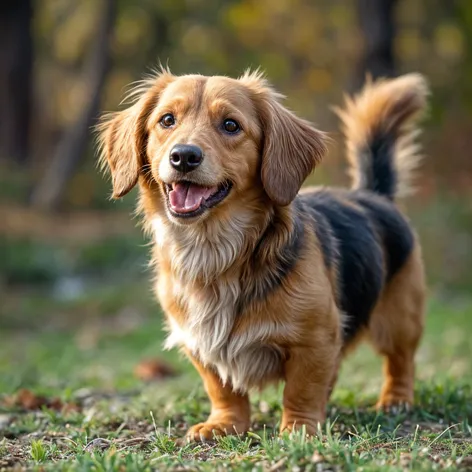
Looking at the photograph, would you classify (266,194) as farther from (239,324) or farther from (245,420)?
(245,420)

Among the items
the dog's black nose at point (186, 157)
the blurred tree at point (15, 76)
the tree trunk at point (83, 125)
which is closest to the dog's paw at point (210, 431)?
the dog's black nose at point (186, 157)

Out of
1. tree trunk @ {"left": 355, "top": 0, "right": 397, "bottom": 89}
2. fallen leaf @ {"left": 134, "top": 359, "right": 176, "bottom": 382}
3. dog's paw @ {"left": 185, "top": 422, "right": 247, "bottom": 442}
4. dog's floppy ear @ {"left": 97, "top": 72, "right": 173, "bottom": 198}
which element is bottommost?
fallen leaf @ {"left": 134, "top": 359, "right": 176, "bottom": 382}

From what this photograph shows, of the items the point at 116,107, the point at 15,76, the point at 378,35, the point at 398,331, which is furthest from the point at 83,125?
the point at 398,331

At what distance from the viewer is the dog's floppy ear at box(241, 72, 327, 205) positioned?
4477 millimetres

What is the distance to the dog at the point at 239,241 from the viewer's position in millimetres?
4375

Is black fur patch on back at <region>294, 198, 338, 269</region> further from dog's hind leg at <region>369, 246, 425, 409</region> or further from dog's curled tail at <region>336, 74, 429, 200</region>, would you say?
dog's curled tail at <region>336, 74, 429, 200</region>

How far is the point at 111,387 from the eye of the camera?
7.02 metres

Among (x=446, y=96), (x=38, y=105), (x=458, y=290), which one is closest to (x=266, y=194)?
(x=458, y=290)

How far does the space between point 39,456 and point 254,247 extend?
1515mm

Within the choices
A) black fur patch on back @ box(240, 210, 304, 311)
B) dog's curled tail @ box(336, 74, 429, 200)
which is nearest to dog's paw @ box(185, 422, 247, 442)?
black fur patch on back @ box(240, 210, 304, 311)

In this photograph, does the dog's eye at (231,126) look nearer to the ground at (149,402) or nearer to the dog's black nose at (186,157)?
the dog's black nose at (186,157)

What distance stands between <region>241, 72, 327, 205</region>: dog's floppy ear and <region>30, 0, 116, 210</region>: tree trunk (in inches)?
562

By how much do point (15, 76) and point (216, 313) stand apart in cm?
1906

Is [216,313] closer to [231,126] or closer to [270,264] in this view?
[270,264]
